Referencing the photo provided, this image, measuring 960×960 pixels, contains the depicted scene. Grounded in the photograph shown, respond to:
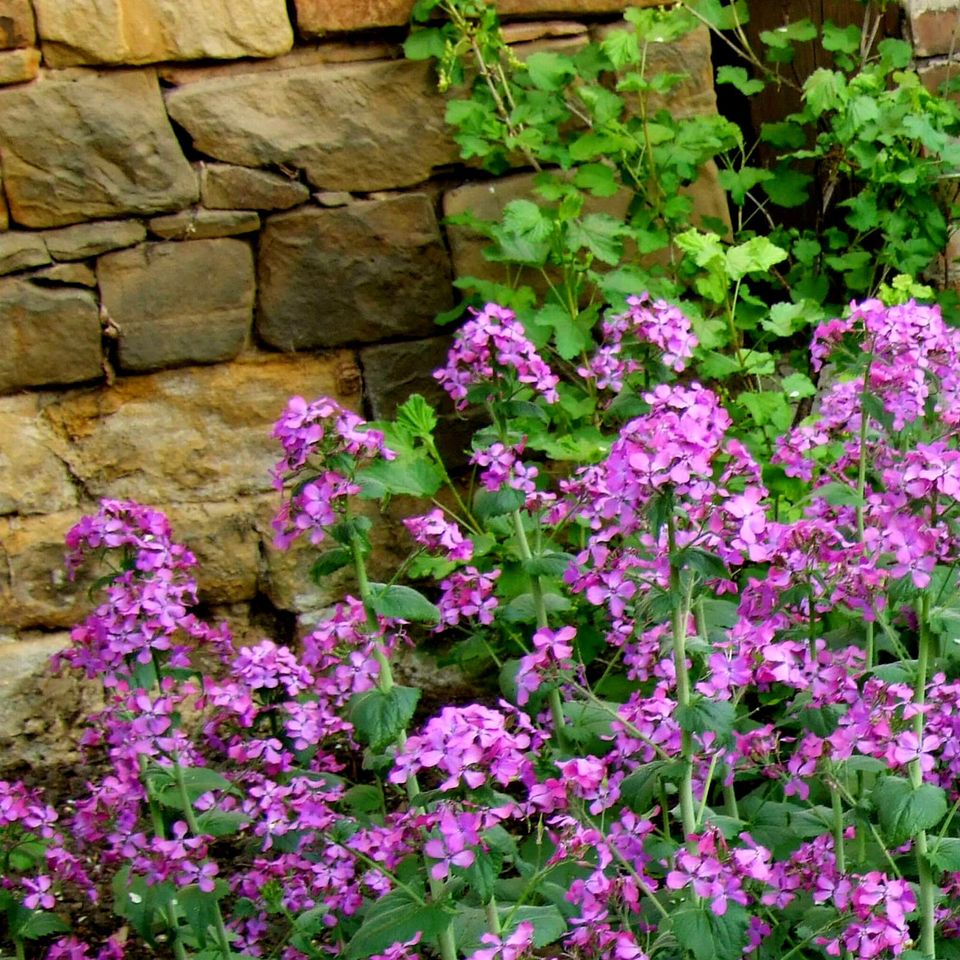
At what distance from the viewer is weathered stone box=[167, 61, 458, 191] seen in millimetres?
3275

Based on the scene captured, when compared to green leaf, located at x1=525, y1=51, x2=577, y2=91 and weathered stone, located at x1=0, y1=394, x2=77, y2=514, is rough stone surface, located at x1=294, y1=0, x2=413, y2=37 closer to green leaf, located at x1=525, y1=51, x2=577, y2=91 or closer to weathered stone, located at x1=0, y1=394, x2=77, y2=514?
green leaf, located at x1=525, y1=51, x2=577, y2=91

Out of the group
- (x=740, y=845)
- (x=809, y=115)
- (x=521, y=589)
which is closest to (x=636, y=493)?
(x=740, y=845)

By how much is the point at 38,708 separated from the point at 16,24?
1482 mm

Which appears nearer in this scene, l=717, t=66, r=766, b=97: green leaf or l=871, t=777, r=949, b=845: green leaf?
l=871, t=777, r=949, b=845: green leaf

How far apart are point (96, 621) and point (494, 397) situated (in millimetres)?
732

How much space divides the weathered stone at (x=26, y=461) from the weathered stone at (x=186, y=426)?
3 centimetres

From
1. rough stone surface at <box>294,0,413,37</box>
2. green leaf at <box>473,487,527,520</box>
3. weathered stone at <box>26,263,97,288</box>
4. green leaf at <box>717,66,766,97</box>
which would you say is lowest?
green leaf at <box>473,487,527,520</box>

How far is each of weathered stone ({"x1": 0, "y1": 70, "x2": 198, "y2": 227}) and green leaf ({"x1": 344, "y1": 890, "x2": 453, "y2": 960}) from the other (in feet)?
6.21

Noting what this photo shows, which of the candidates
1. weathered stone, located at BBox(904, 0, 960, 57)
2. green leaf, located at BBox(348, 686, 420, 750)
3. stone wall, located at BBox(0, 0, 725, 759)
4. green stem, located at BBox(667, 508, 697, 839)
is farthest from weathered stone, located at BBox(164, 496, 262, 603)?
weathered stone, located at BBox(904, 0, 960, 57)

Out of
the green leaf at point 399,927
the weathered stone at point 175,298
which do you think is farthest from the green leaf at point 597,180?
the green leaf at point 399,927

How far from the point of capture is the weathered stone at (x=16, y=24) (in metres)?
3.14

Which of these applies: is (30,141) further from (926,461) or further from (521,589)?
(926,461)

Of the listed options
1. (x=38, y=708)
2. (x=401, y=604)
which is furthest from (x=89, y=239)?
(x=401, y=604)

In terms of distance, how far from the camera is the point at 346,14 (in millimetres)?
3295
